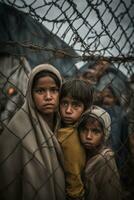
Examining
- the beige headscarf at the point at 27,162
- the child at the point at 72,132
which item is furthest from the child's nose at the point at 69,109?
the beige headscarf at the point at 27,162

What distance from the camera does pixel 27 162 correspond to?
1459mm

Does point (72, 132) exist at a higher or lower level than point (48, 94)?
lower

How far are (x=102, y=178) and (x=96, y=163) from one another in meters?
0.10

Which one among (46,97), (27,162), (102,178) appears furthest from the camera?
(102,178)

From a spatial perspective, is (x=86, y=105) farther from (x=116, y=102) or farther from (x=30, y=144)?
(x=116, y=102)

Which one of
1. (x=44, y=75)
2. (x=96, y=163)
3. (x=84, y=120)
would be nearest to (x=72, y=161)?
(x=96, y=163)

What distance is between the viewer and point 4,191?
1.48 metres

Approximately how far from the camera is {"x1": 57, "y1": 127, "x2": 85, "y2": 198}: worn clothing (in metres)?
1.60

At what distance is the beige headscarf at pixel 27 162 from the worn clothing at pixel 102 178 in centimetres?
21

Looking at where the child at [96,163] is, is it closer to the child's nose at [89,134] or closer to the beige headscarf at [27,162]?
the child's nose at [89,134]

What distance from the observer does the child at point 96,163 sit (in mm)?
1671

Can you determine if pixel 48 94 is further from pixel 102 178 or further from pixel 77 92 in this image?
pixel 102 178

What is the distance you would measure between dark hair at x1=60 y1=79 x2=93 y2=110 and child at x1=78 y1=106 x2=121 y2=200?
0.27 feet

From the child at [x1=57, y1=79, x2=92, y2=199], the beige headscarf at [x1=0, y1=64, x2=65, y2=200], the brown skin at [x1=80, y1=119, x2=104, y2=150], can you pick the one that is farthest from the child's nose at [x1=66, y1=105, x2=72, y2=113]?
the beige headscarf at [x1=0, y1=64, x2=65, y2=200]
